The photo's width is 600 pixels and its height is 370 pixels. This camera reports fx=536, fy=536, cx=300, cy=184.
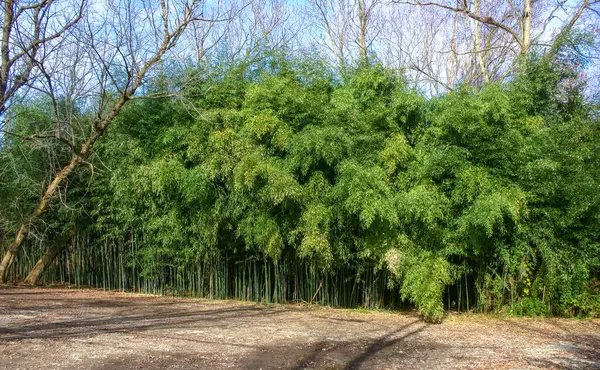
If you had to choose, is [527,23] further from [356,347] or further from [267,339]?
[267,339]

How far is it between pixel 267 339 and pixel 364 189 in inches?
101

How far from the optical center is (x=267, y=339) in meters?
6.00

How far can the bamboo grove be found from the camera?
7.62 metres

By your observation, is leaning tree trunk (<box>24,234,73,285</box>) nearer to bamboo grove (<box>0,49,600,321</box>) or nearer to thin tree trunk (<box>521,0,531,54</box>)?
bamboo grove (<box>0,49,600,321</box>)

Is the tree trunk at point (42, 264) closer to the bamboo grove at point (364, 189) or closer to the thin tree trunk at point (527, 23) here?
the bamboo grove at point (364, 189)

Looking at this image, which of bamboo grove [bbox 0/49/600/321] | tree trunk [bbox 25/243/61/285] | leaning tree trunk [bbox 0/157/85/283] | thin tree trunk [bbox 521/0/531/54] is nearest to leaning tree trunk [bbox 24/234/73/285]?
tree trunk [bbox 25/243/61/285]

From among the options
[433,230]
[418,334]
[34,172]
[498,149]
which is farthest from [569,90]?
[34,172]

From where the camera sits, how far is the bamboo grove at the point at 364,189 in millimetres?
7621

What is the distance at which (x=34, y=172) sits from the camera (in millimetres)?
10914

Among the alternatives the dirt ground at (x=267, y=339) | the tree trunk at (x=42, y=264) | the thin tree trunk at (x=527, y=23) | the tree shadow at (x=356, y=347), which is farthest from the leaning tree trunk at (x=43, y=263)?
the thin tree trunk at (x=527, y=23)

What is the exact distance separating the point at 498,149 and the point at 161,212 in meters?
5.69

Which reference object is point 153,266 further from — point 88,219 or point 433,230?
point 433,230

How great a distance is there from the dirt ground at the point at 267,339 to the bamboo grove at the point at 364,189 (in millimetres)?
637

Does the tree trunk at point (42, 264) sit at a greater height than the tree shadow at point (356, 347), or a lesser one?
greater
